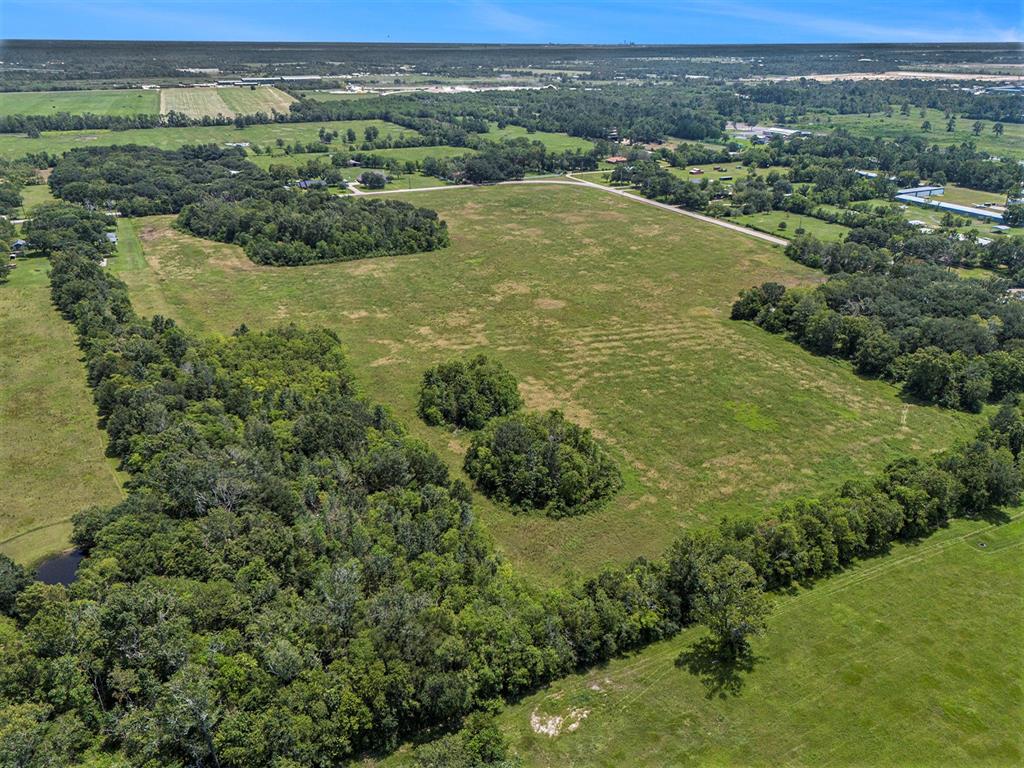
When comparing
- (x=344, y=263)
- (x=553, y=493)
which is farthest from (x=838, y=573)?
(x=344, y=263)

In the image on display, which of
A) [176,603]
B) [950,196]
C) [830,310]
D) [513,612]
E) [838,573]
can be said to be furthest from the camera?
[950,196]

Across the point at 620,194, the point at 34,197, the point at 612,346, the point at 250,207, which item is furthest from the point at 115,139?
the point at 612,346

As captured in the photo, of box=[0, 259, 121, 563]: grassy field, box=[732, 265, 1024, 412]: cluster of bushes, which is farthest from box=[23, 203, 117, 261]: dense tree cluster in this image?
box=[732, 265, 1024, 412]: cluster of bushes

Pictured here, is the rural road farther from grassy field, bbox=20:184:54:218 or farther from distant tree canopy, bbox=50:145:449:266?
grassy field, bbox=20:184:54:218

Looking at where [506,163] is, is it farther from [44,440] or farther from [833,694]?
[833,694]

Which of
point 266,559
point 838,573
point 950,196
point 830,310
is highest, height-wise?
point 950,196

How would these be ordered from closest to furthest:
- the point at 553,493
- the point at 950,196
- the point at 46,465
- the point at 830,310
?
the point at 553,493 < the point at 46,465 < the point at 830,310 < the point at 950,196

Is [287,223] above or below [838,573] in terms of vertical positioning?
above

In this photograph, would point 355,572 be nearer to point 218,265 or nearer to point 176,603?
point 176,603
